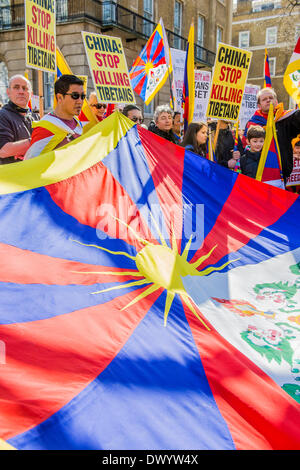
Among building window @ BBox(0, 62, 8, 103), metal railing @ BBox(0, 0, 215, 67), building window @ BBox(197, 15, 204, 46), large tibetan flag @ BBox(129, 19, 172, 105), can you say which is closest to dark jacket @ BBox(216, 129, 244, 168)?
large tibetan flag @ BBox(129, 19, 172, 105)

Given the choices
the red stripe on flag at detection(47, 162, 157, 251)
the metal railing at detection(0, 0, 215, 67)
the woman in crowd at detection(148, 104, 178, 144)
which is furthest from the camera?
the metal railing at detection(0, 0, 215, 67)

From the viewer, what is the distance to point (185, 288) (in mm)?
2383

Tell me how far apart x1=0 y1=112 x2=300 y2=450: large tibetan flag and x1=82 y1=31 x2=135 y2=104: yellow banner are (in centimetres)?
247

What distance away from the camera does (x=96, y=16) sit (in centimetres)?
1680

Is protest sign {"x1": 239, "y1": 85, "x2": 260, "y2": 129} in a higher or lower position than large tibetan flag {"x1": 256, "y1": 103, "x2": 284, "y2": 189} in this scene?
higher

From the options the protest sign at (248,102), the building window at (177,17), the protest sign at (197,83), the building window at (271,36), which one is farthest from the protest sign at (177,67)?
the building window at (271,36)

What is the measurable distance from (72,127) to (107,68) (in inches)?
104

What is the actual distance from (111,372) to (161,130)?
3842mm

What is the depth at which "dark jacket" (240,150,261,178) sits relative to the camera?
477 centimetres

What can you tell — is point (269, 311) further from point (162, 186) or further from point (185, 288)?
point (162, 186)

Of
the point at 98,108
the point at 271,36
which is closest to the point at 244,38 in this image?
the point at 271,36

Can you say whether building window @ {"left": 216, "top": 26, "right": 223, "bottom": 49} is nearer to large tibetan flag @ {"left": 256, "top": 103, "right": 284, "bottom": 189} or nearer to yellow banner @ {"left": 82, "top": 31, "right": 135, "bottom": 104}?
yellow banner @ {"left": 82, "top": 31, "right": 135, "bottom": 104}

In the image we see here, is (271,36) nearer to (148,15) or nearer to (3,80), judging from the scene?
(148,15)

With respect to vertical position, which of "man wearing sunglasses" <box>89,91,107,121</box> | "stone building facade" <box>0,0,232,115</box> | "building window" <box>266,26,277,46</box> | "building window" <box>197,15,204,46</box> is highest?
"building window" <box>266,26,277,46</box>
